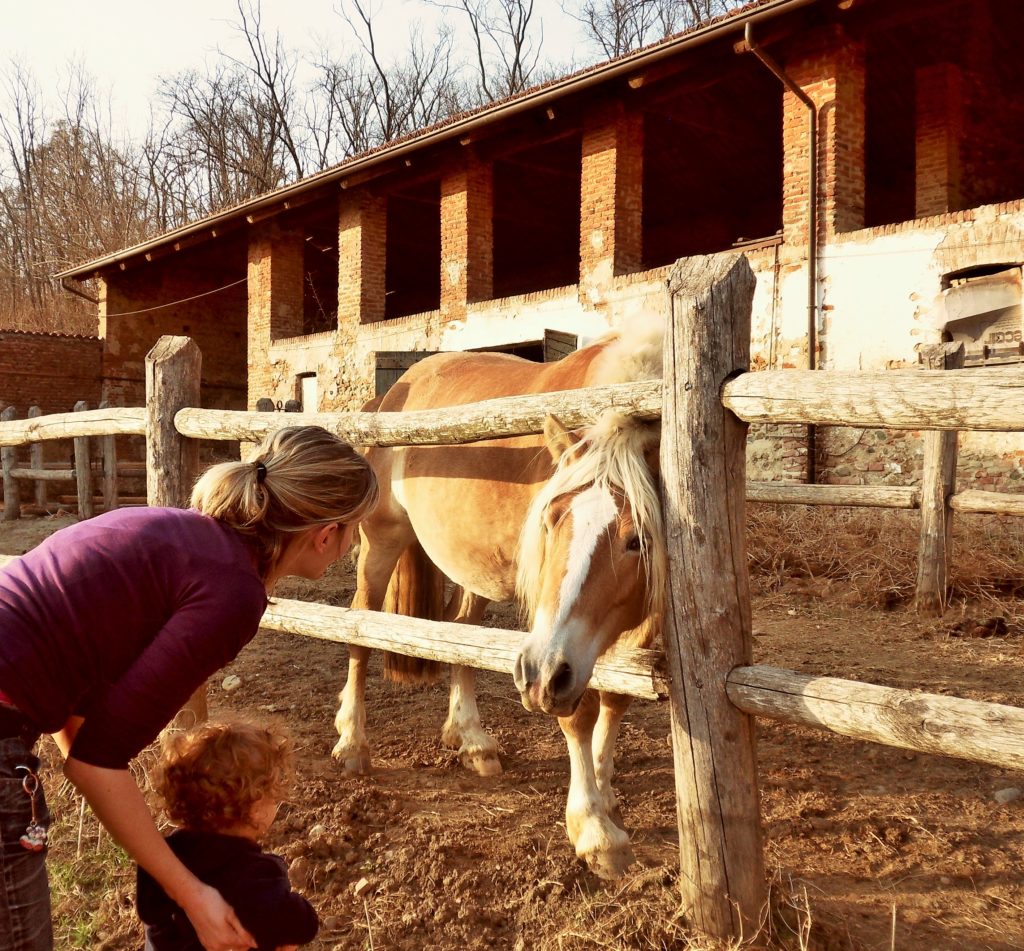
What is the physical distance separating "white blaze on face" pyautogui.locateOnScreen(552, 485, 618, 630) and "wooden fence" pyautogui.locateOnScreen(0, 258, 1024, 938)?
0.60 feet

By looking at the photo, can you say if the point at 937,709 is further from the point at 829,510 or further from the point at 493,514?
the point at 829,510

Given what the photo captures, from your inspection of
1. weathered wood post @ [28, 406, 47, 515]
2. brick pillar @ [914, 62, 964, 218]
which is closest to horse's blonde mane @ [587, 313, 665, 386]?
brick pillar @ [914, 62, 964, 218]

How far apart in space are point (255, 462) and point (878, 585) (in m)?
6.65

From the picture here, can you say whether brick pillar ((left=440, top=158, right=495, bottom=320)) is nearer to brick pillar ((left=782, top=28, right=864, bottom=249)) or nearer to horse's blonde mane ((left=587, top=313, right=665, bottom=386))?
brick pillar ((left=782, top=28, right=864, bottom=249))

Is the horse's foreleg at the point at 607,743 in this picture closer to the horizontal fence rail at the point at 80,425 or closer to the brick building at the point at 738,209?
the horizontal fence rail at the point at 80,425

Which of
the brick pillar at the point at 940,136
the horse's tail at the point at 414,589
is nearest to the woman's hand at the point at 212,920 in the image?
the horse's tail at the point at 414,589

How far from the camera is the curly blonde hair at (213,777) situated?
5.75ft

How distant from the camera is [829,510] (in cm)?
867

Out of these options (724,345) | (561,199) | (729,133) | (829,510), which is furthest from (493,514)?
(561,199)

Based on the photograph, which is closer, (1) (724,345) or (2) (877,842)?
(1) (724,345)

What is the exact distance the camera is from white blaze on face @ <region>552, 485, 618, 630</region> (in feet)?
7.64

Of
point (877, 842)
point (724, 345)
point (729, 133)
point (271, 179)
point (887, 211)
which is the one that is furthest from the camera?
point (271, 179)

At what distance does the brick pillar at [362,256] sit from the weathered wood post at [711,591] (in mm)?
13184

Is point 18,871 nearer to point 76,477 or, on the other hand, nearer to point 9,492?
point 76,477
